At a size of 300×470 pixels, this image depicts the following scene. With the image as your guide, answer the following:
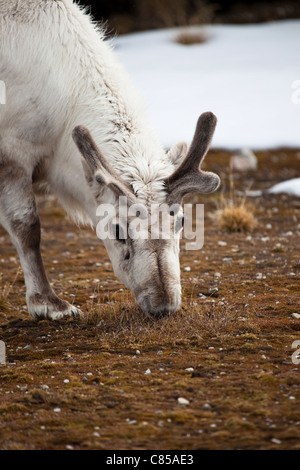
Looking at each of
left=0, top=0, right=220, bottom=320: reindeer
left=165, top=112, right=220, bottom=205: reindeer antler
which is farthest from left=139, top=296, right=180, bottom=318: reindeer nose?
left=165, top=112, right=220, bottom=205: reindeer antler

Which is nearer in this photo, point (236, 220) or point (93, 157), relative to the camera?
point (93, 157)

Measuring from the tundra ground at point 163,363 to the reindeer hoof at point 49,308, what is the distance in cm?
11

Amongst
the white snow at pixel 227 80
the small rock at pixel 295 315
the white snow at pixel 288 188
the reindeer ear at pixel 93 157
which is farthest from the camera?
the white snow at pixel 227 80

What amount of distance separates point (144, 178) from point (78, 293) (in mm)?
1902

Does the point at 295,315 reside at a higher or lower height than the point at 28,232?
lower

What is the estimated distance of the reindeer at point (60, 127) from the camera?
18.3 feet

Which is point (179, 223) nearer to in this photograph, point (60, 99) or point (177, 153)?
Result: point (177, 153)

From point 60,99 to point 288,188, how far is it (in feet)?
21.5

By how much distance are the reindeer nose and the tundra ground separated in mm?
104

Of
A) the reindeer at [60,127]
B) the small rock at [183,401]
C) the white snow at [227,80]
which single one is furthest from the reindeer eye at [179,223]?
the white snow at [227,80]

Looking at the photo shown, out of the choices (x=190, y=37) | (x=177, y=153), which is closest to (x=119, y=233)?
(x=177, y=153)

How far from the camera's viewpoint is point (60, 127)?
594 cm

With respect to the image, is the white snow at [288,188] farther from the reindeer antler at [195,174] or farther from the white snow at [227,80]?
the reindeer antler at [195,174]
